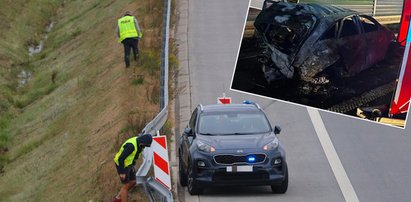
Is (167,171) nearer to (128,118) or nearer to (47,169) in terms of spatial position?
(128,118)

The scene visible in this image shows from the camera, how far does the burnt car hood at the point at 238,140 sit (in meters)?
15.7

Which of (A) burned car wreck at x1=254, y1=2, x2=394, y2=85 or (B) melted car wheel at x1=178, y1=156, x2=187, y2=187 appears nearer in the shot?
(A) burned car wreck at x1=254, y1=2, x2=394, y2=85

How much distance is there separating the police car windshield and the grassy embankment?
2.00 m

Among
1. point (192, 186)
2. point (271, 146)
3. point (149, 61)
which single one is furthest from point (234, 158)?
point (149, 61)

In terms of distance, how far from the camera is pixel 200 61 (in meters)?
29.7

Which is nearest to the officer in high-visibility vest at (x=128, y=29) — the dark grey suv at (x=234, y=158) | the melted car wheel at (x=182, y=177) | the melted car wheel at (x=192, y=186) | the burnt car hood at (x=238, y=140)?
the melted car wheel at (x=182, y=177)

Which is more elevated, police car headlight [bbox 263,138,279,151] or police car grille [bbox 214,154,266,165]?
police car headlight [bbox 263,138,279,151]

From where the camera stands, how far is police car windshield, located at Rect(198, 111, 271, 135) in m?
16.5

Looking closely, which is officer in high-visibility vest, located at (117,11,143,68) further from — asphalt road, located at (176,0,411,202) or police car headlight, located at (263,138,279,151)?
police car headlight, located at (263,138,279,151)

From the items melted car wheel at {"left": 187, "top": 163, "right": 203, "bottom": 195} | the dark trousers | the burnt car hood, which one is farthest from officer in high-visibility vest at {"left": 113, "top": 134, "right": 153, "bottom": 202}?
the dark trousers

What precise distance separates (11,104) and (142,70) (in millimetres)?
10244

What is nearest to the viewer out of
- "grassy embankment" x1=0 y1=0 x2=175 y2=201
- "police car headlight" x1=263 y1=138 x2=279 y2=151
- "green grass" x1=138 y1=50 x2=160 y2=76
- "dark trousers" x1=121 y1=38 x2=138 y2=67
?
"police car headlight" x1=263 y1=138 x2=279 y2=151

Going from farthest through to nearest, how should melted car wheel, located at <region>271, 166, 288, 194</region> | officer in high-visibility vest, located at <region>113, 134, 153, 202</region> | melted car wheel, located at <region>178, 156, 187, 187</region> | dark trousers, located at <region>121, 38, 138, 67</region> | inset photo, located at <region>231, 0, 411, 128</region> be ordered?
1. dark trousers, located at <region>121, 38, 138, 67</region>
2. melted car wheel, located at <region>178, 156, 187, 187</region>
3. melted car wheel, located at <region>271, 166, 288, 194</region>
4. officer in high-visibility vest, located at <region>113, 134, 153, 202</region>
5. inset photo, located at <region>231, 0, 411, 128</region>

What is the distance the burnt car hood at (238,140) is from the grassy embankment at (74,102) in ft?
5.60
